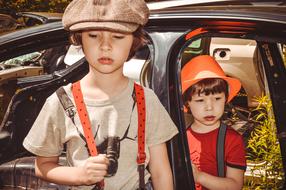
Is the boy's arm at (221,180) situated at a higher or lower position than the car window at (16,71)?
lower

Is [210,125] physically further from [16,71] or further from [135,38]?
[16,71]

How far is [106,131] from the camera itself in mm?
1576

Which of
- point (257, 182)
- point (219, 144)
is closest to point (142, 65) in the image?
point (219, 144)

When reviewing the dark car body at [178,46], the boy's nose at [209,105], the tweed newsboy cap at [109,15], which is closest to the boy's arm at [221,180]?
the dark car body at [178,46]

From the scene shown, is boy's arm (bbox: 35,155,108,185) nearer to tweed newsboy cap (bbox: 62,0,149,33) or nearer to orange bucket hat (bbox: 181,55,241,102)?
tweed newsboy cap (bbox: 62,0,149,33)

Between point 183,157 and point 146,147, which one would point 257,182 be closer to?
point 183,157

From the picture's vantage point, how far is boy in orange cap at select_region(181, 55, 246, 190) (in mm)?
2000

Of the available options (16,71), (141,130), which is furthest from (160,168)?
(16,71)

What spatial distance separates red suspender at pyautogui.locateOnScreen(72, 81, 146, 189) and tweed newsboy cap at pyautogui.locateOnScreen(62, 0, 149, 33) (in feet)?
0.72

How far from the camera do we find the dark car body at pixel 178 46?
1684 mm

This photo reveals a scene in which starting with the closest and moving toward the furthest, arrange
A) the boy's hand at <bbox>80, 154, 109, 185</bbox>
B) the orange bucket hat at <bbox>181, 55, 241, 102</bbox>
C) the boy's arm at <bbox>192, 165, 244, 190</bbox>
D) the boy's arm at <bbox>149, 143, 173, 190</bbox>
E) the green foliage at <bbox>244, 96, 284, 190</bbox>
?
the boy's hand at <bbox>80, 154, 109, 185</bbox>
the boy's arm at <bbox>149, 143, 173, 190</bbox>
the boy's arm at <bbox>192, 165, 244, 190</bbox>
the orange bucket hat at <bbox>181, 55, 241, 102</bbox>
the green foliage at <bbox>244, 96, 284, 190</bbox>

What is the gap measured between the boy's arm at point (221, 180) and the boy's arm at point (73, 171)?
537 millimetres

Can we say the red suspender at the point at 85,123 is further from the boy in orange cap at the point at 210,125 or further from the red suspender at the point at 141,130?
the boy in orange cap at the point at 210,125

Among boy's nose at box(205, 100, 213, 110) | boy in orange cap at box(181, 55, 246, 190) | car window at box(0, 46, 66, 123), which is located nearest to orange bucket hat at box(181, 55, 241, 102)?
boy in orange cap at box(181, 55, 246, 190)
